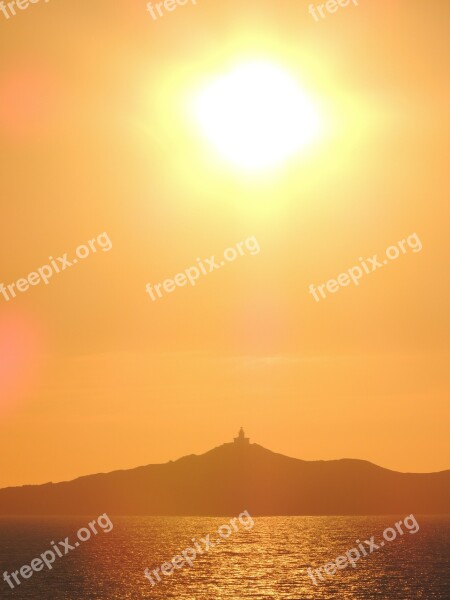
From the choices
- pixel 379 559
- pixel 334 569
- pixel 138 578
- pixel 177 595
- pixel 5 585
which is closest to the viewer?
pixel 177 595

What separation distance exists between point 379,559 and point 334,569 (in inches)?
1069

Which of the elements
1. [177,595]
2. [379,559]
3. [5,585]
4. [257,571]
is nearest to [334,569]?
[257,571]

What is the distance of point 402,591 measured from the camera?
132625 mm

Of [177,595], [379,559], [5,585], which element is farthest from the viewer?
[379,559]

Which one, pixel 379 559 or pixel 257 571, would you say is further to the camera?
pixel 379 559

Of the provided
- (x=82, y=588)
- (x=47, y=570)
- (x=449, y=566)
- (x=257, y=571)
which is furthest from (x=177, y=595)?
(x=449, y=566)

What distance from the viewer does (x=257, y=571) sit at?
547 ft

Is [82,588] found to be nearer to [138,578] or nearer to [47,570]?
[138,578]

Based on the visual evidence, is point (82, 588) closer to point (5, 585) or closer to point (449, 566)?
point (5, 585)

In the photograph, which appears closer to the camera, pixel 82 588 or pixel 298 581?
pixel 82 588

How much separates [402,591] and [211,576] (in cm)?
3828

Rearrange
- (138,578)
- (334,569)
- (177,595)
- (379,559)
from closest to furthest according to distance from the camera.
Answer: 1. (177,595)
2. (138,578)
3. (334,569)
4. (379,559)

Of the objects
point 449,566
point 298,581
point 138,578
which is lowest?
point 449,566

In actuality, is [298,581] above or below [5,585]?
below
